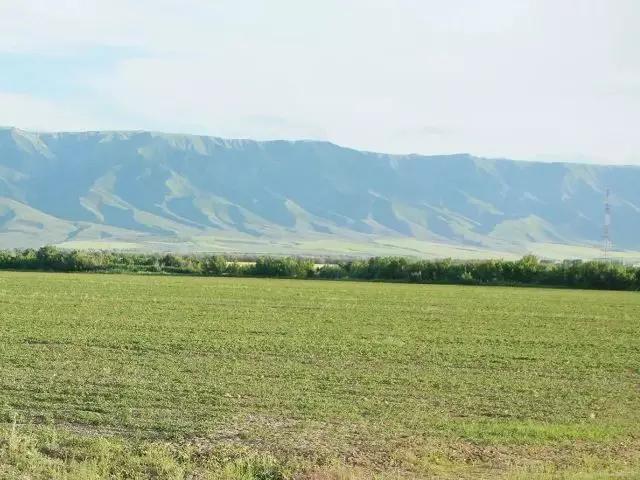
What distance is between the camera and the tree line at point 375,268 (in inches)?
2751

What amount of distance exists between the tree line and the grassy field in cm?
3628

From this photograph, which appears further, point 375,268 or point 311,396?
point 375,268

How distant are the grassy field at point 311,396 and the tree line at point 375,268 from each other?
36281 mm

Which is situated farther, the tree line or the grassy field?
the tree line

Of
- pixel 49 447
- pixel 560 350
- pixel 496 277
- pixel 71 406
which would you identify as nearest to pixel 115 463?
pixel 49 447

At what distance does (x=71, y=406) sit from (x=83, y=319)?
1529 centimetres

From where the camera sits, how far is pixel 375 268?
76.2m

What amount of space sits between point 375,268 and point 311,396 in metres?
58.6

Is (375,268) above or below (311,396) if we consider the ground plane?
above

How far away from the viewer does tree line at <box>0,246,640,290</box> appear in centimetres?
6988

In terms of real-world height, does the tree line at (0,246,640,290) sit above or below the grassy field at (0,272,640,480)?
above

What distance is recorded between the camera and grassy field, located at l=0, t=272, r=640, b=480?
1336 cm

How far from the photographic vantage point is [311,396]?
17750 millimetres

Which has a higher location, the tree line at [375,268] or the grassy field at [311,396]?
the tree line at [375,268]
